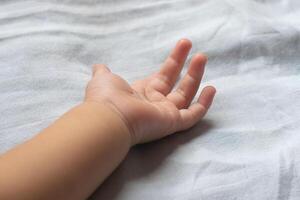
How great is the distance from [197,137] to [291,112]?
152 millimetres

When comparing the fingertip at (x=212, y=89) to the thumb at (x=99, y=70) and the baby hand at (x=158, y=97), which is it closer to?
the baby hand at (x=158, y=97)

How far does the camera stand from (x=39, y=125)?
2.08ft

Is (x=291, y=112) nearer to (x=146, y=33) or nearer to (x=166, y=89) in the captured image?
A: (x=166, y=89)

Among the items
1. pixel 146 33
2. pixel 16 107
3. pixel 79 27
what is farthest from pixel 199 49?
pixel 16 107

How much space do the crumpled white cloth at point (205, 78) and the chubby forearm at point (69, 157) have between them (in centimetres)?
4

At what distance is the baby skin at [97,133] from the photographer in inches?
19.5

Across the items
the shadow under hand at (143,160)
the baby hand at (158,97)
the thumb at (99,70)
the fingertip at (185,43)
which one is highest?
the fingertip at (185,43)

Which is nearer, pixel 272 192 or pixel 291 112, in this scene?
pixel 272 192

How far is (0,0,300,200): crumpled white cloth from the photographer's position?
571 millimetres

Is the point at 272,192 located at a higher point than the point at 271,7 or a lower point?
lower

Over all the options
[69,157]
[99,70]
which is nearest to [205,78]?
[99,70]

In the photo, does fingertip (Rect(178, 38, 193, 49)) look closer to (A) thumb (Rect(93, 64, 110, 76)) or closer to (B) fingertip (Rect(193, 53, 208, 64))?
(B) fingertip (Rect(193, 53, 208, 64))

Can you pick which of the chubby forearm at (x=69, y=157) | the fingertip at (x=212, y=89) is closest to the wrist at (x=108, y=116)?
the chubby forearm at (x=69, y=157)

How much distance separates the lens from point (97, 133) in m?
0.55
